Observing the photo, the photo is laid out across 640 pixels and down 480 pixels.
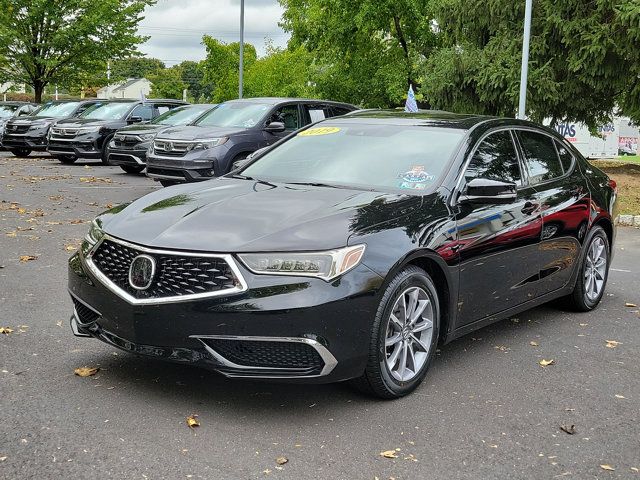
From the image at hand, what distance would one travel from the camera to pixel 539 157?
6.11m

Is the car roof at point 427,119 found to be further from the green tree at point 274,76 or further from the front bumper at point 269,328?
the green tree at point 274,76

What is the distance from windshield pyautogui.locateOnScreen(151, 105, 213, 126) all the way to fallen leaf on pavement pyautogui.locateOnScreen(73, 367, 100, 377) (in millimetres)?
13546

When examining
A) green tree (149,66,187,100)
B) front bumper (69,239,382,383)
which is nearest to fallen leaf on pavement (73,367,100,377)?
front bumper (69,239,382,383)

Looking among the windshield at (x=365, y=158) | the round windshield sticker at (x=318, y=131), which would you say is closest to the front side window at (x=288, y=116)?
the round windshield sticker at (x=318, y=131)

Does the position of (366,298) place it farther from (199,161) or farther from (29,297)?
→ (199,161)

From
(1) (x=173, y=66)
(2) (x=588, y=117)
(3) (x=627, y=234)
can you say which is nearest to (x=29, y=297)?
(3) (x=627, y=234)

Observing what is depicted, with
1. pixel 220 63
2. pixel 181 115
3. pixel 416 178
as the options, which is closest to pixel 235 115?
pixel 181 115

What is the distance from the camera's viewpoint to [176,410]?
4.07 m

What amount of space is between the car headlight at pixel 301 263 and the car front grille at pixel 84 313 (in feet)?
3.26

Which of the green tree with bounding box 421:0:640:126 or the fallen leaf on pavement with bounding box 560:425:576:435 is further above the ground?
the green tree with bounding box 421:0:640:126

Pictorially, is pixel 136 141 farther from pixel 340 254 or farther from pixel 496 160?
pixel 340 254

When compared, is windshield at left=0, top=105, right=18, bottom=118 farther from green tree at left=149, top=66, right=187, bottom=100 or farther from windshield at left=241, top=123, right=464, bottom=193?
green tree at left=149, top=66, right=187, bottom=100

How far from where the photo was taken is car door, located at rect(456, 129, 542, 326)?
193 inches

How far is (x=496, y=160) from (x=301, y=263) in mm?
2175
